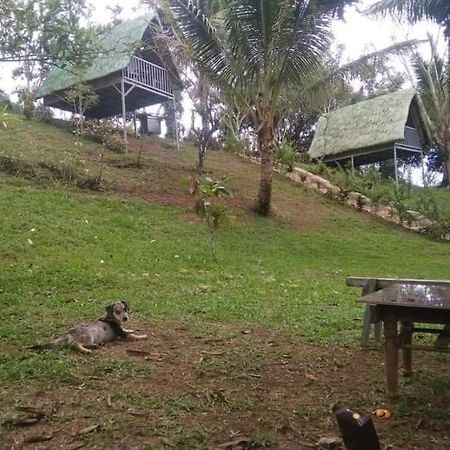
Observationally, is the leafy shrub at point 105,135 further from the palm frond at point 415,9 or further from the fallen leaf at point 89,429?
the fallen leaf at point 89,429

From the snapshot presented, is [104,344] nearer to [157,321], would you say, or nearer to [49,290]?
[157,321]

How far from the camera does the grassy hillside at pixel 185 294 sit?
11.4 feet

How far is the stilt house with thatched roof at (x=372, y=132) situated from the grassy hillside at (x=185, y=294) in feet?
19.5

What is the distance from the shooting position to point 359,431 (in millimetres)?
2289

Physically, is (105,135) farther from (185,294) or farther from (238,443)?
(238,443)

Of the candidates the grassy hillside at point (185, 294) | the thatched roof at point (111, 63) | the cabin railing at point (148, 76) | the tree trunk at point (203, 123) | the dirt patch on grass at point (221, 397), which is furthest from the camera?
the cabin railing at point (148, 76)

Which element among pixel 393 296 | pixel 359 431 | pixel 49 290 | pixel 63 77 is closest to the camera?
pixel 359 431

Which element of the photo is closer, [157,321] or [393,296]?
[393,296]

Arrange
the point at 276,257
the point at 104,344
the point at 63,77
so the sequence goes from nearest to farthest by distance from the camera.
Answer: the point at 104,344 → the point at 276,257 → the point at 63,77

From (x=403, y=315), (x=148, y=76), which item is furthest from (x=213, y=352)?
(x=148, y=76)

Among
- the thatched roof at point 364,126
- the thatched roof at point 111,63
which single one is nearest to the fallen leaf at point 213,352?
the thatched roof at point 111,63

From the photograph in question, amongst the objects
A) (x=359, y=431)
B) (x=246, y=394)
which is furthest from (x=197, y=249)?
(x=359, y=431)

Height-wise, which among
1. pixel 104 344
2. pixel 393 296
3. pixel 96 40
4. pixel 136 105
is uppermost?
pixel 136 105

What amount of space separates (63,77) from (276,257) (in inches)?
503
